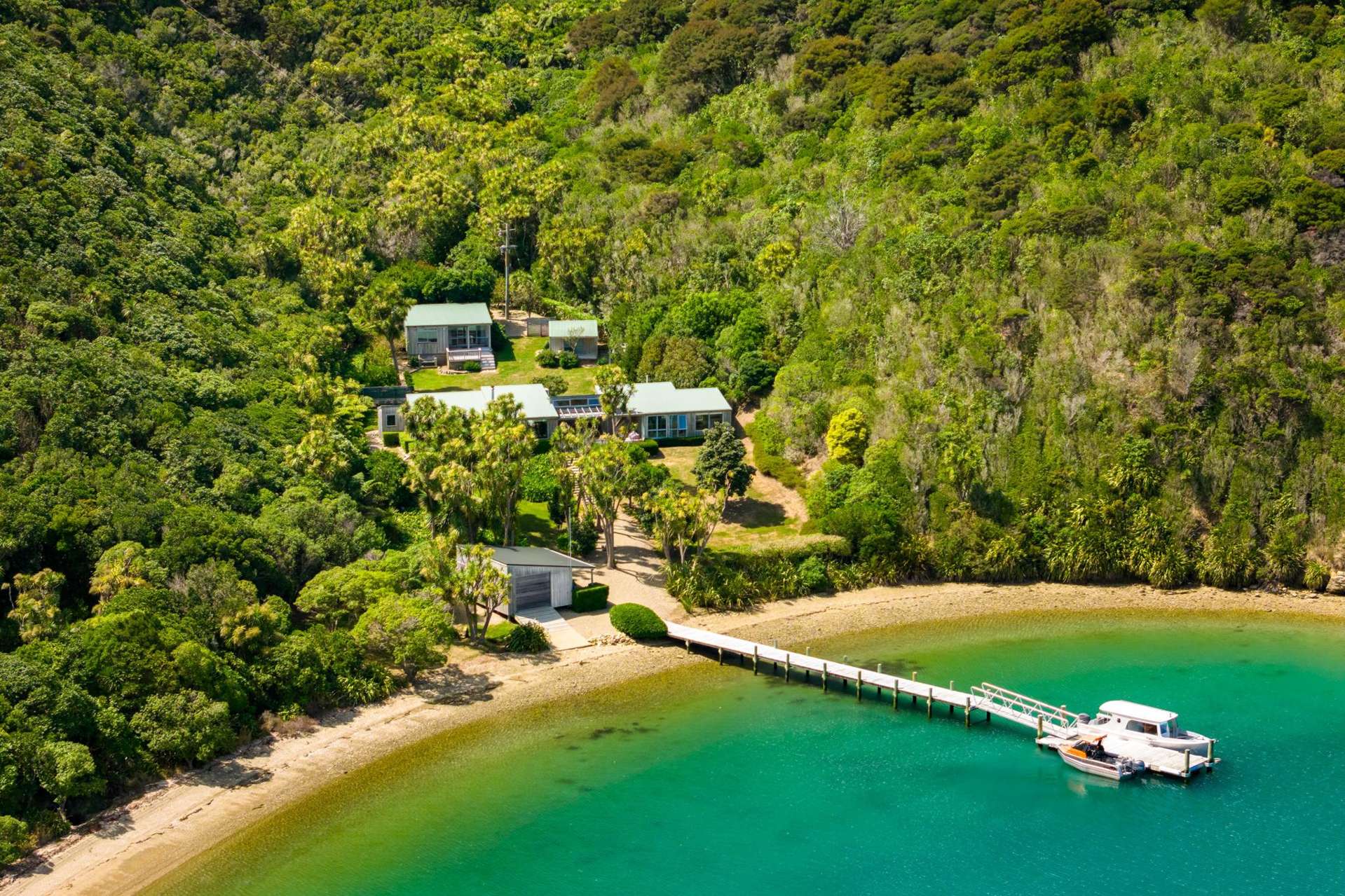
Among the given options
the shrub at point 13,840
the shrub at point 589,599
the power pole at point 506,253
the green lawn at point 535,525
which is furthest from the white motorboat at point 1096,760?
the power pole at point 506,253

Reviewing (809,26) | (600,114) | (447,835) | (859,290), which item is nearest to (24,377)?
(447,835)

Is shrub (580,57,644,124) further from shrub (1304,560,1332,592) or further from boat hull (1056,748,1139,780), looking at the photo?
boat hull (1056,748,1139,780)

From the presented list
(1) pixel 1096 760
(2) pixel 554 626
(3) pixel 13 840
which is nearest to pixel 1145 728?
(1) pixel 1096 760

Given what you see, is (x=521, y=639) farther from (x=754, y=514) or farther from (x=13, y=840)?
(x=13, y=840)

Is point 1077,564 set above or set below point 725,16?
below

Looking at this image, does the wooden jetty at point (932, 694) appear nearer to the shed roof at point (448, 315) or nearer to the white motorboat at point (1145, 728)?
the white motorboat at point (1145, 728)

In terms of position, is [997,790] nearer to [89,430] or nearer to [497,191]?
[89,430]
